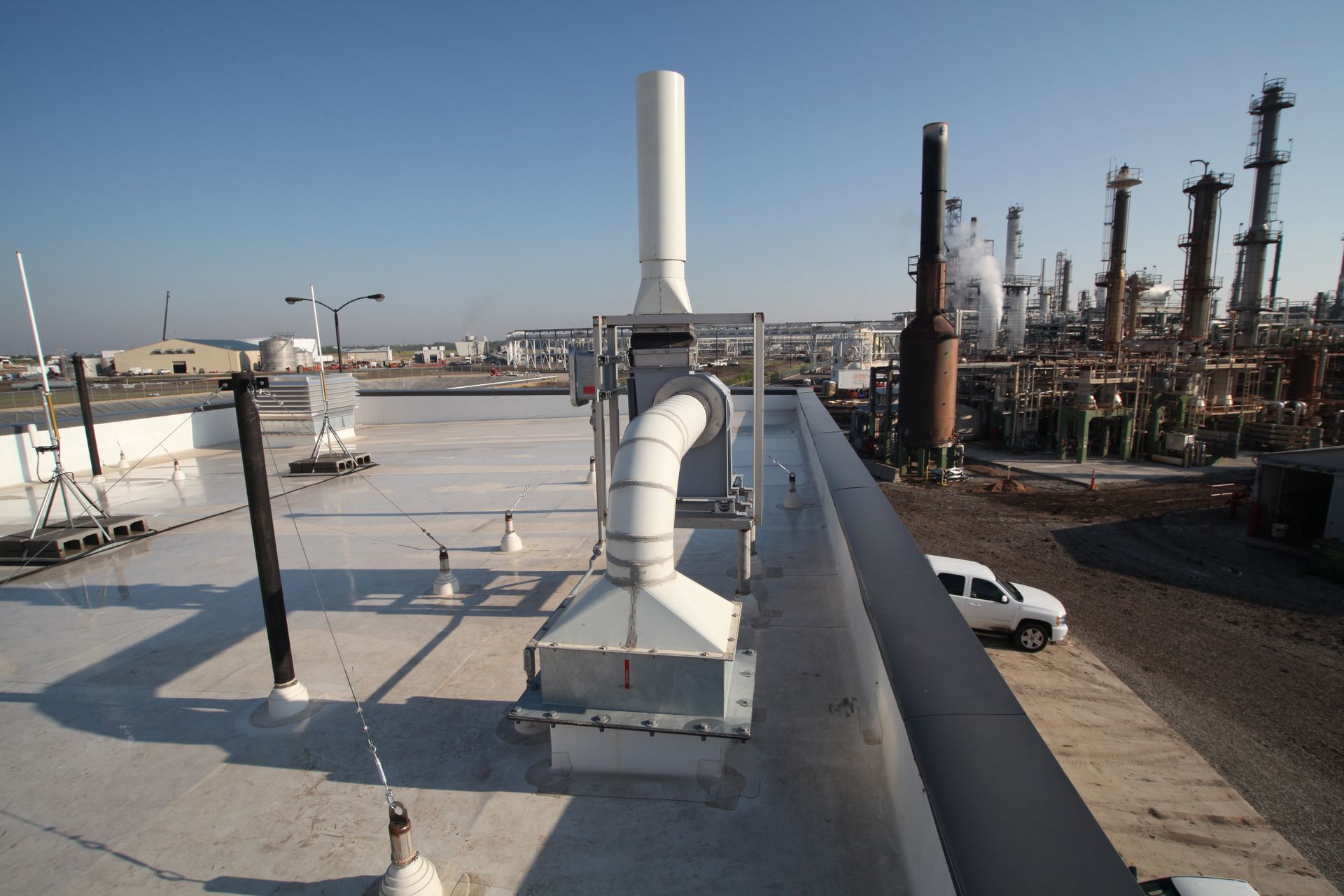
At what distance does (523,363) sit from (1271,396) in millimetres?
60844

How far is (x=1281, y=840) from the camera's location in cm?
729

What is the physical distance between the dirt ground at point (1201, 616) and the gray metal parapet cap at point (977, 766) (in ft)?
18.7

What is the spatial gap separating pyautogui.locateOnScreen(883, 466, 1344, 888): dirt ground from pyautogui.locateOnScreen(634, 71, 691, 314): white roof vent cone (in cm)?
859

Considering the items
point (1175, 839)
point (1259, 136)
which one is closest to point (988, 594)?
point (1175, 839)

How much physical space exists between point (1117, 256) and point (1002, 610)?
53.6m

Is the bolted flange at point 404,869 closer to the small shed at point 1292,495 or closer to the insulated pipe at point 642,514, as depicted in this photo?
the insulated pipe at point 642,514

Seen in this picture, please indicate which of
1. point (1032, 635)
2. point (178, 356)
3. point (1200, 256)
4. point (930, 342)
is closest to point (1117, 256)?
point (1200, 256)

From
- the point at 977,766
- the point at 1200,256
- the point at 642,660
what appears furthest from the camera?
the point at 1200,256

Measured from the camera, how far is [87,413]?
15.8m

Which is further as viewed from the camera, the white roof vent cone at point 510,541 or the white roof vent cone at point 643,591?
the white roof vent cone at point 510,541

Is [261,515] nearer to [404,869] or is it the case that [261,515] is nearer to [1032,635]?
[404,869]

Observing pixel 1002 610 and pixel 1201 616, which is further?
pixel 1201 616

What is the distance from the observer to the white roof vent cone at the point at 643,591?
15.5 feet

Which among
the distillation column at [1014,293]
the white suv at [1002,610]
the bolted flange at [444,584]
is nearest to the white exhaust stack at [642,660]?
the bolted flange at [444,584]
